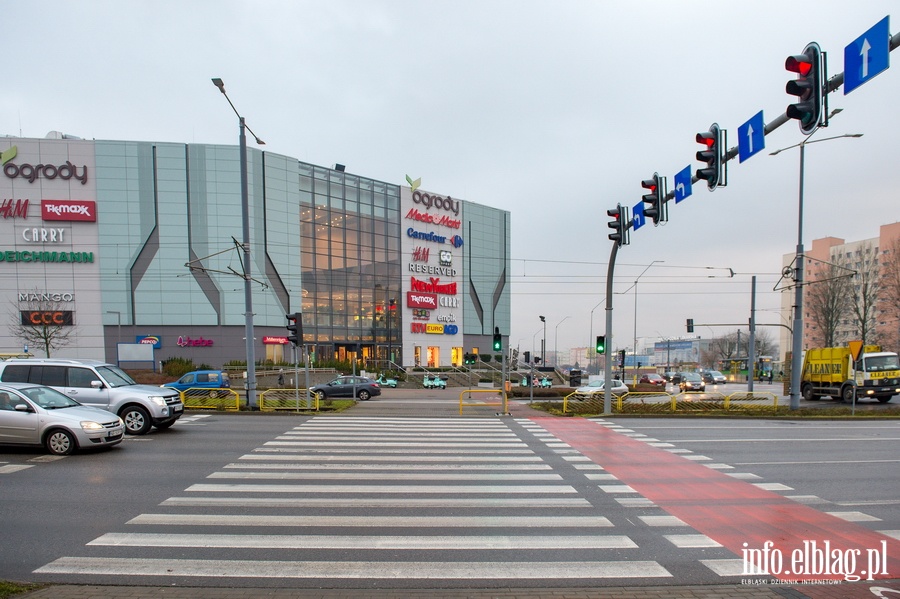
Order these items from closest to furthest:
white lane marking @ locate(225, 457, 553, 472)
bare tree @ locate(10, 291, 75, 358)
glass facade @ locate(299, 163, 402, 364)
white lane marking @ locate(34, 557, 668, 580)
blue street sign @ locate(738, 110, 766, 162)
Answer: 1. white lane marking @ locate(34, 557, 668, 580)
2. blue street sign @ locate(738, 110, 766, 162)
3. white lane marking @ locate(225, 457, 553, 472)
4. bare tree @ locate(10, 291, 75, 358)
5. glass facade @ locate(299, 163, 402, 364)

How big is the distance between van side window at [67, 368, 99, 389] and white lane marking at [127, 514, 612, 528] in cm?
823

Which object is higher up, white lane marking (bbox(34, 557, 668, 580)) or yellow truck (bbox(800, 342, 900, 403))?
white lane marking (bbox(34, 557, 668, 580))

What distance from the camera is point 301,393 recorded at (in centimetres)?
2775

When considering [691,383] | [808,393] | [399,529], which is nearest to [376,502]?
[399,529]

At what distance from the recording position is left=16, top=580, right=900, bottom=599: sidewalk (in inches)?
173

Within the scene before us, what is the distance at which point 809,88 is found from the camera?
6.25 meters

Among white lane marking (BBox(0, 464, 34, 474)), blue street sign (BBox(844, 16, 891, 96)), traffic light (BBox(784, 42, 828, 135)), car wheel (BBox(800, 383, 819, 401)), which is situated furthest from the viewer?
car wheel (BBox(800, 383, 819, 401))

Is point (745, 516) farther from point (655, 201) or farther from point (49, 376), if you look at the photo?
point (49, 376)

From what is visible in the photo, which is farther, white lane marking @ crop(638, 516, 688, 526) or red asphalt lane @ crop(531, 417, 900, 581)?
white lane marking @ crop(638, 516, 688, 526)

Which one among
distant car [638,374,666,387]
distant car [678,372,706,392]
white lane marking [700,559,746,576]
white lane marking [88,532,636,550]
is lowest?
distant car [638,374,666,387]

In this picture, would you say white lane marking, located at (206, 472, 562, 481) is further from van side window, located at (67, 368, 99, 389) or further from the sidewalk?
van side window, located at (67, 368, 99, 389)

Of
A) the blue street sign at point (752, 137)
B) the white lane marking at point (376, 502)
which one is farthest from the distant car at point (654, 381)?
the white lane marking at point (376, 502)

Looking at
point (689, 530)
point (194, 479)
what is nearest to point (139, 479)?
point (194, 479)

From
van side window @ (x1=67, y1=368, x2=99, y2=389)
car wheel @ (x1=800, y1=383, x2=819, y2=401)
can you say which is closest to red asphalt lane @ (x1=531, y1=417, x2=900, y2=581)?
van side window @ (x1=67, y1=368, x2=99, y2=389)
